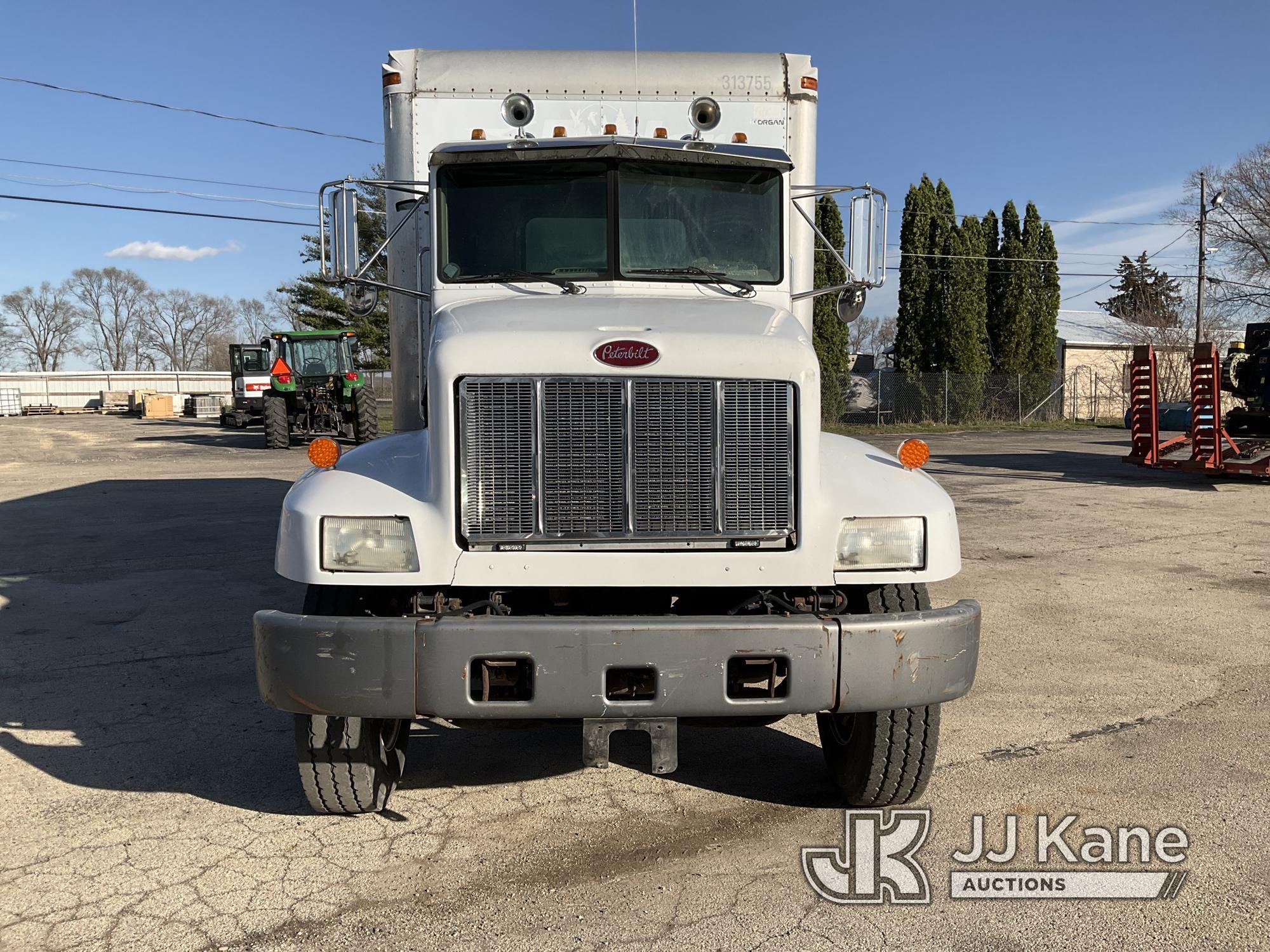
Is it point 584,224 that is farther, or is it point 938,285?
point 938,285

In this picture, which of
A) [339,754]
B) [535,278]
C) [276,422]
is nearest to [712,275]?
[535,278]

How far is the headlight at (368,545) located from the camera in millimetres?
3400

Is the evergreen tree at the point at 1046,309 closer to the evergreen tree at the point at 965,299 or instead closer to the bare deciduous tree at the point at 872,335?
the evergreen tree at the point at 965,299

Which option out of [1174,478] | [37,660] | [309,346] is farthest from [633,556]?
[309,346]

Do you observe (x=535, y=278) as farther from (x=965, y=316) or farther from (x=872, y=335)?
(x=872, y=335)

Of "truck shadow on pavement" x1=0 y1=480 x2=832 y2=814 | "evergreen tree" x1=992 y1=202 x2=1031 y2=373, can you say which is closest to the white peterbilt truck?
"truck shadow on pavement" x1=0 y1=480 x2=832 y2=814

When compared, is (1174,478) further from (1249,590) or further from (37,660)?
(37,660)

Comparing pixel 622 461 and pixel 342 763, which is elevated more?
pixel 622 461

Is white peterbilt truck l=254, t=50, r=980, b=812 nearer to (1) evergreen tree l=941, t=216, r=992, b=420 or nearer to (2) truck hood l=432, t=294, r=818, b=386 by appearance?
(2) truck hood l=432, t=294, r=818, b=386

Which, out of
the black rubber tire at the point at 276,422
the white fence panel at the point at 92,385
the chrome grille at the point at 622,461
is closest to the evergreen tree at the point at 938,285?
the black rubber tire at the point at 276,422

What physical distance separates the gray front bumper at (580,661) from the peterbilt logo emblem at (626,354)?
845 millimetres

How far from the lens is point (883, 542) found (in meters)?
3.49

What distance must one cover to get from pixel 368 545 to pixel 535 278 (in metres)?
1.54

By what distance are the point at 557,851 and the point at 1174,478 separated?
15436mm
